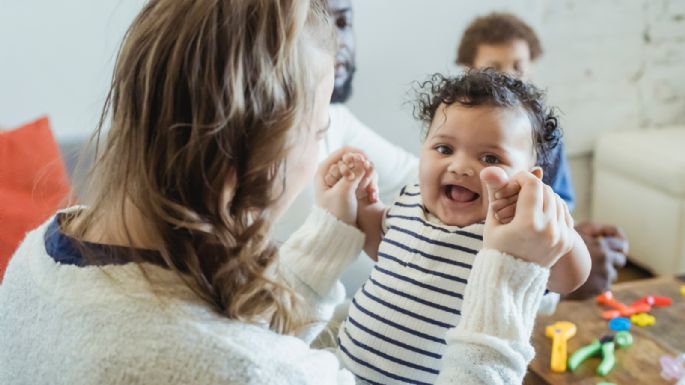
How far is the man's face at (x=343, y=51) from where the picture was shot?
1.79 metres

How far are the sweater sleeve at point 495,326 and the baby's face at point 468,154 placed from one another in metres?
0.18

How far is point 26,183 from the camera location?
51.3 inches

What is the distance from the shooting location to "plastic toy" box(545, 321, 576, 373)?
1.17 meters

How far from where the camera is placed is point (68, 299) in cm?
71

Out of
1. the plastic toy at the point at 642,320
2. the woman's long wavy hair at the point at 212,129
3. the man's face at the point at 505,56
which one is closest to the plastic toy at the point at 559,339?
the plastic toy at the point at 642,320

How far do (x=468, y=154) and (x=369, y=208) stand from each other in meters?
0.23

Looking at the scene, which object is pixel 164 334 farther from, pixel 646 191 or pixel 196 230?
pixel 646 191

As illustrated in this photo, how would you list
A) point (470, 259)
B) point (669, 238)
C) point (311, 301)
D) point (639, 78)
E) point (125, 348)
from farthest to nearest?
point (639, 78)
point (669, 238)
point (311, 301)
point (470, 259)
point (125, 348)

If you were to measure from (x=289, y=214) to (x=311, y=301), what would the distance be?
1.66 ft

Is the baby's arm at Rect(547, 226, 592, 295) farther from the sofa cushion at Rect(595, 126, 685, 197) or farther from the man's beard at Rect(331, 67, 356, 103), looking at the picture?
the sofa cushion at Rect(595, 126, 685, 197)

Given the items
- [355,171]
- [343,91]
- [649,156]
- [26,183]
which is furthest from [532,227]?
[649,156]

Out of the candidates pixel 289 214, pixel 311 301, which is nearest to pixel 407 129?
pixel 289 214

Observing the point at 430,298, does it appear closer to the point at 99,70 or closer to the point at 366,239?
the point at 366,239

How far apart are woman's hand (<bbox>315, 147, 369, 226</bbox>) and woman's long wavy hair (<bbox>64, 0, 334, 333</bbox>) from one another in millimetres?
351
